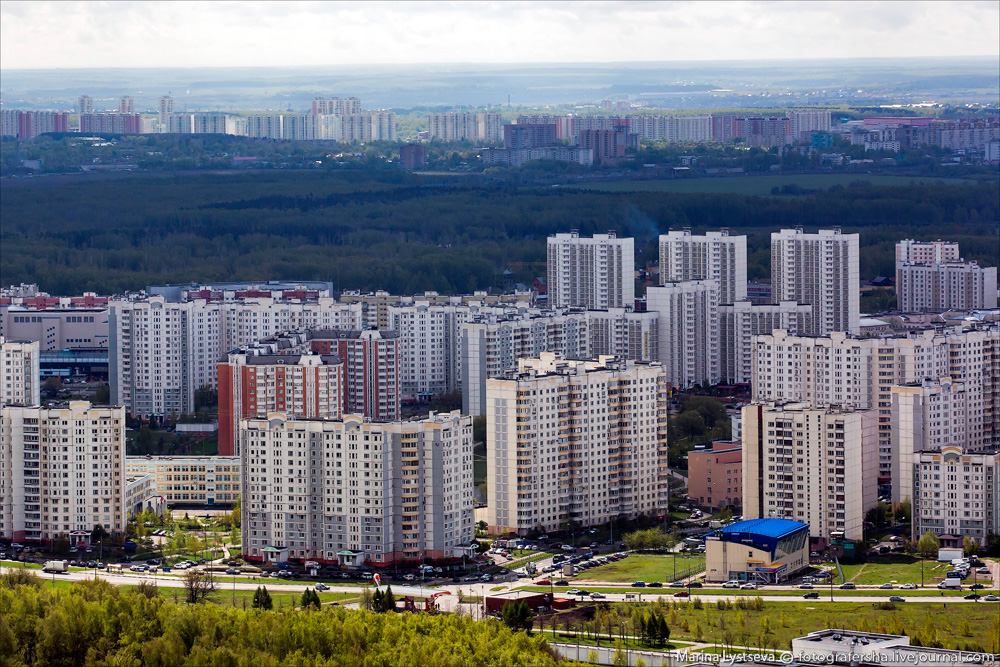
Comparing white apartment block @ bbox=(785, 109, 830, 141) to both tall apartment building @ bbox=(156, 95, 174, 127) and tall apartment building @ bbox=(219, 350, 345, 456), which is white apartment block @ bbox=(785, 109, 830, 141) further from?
tall apartment building @ bbox=(219, 350, 345, 456)

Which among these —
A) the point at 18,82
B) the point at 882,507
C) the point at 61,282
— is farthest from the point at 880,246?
the point at 18,82

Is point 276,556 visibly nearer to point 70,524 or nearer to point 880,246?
point 70,524

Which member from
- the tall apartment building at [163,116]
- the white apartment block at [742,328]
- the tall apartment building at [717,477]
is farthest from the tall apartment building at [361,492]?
the tall apartment building at [163,116]

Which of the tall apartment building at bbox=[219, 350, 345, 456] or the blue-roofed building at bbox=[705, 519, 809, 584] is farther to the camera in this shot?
the tall apartment building at bbox=[219, 350, 345, 456]

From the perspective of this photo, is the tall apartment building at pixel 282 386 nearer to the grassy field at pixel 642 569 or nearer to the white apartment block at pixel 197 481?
the white apartment block at pixel 197 481

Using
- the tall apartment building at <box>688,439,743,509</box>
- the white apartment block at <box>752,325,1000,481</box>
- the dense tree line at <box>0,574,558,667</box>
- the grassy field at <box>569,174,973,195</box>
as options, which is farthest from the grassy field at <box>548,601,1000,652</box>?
the grassy field at <box>569,174,973,195</box>

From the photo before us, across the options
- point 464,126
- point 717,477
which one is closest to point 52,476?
point 717,477

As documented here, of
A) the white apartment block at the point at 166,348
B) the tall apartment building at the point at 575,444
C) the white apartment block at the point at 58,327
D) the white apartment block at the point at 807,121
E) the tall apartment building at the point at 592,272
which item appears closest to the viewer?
the tall apartment building at the point at 575,444
